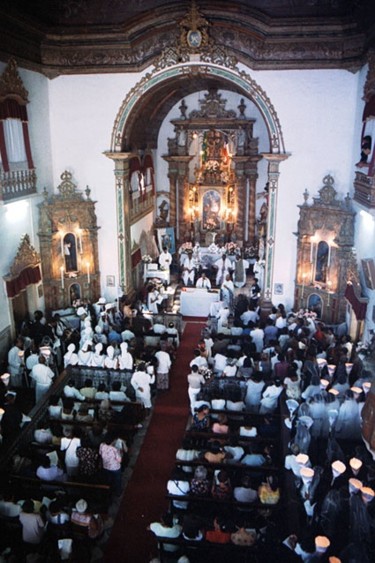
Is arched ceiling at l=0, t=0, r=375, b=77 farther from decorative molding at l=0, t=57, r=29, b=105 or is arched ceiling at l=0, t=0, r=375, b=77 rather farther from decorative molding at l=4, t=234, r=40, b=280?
decorative molding at l=4, t=234, r=40, b=280

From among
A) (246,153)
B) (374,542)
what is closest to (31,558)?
(374,542)

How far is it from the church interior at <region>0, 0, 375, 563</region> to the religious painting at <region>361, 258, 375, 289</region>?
203mm

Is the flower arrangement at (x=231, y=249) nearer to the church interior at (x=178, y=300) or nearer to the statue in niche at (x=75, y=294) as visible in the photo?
the church interior at (x=178, y=300)

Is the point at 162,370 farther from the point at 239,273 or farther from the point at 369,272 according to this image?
the point at 239,273

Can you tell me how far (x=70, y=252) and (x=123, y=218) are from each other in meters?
2.18

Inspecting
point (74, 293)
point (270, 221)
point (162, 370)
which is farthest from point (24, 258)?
point (270, 221)

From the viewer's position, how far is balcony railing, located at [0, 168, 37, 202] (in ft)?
44.9

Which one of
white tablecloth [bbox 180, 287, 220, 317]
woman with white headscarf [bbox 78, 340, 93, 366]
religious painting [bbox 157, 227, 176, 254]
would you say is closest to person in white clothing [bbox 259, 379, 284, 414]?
woman with white headscarf [bbox 78, 340, 93, 366]

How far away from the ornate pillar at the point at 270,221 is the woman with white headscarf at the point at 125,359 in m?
6.45

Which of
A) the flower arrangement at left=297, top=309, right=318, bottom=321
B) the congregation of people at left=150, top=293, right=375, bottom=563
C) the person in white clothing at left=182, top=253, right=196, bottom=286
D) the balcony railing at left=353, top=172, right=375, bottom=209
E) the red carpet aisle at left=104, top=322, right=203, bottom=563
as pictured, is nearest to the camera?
the congregation of people at left=150, top=293, right=375, bottom=563

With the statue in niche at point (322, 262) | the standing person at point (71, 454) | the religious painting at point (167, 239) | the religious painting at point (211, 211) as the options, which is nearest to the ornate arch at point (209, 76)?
the statue in niche at point (322, 262)

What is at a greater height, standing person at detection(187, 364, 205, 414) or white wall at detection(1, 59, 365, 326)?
white wall at detection(1, 59, 365, 326)

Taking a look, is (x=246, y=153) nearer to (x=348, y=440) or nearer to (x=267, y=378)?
(x=267, y=378)

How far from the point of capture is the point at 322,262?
16625 millimetres
